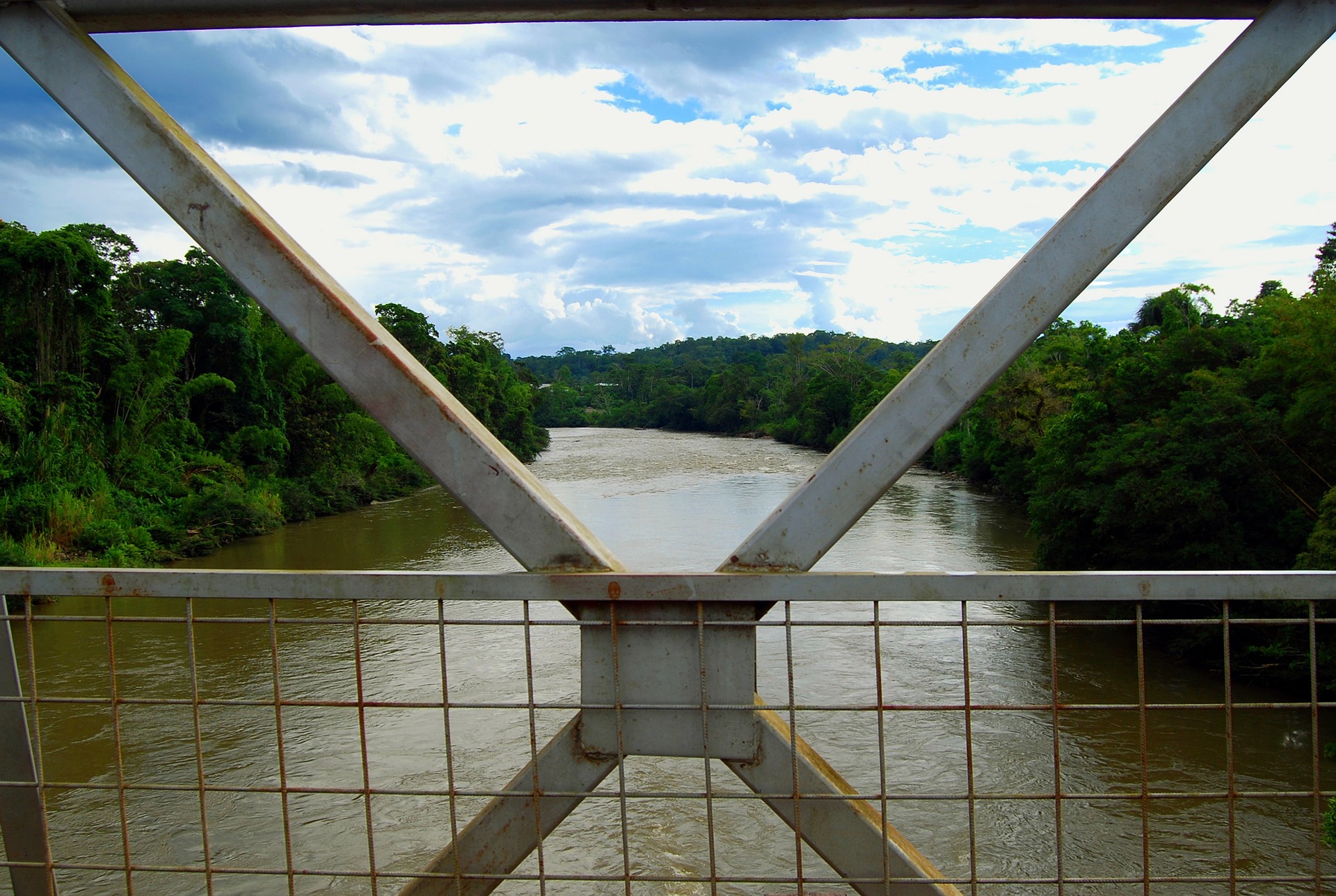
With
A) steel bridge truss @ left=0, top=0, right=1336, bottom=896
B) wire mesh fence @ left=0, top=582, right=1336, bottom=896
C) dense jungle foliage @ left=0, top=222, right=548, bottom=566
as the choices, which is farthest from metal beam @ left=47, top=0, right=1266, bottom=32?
dense jungle foliage @ left=0, top=222, right=548, bottom=566

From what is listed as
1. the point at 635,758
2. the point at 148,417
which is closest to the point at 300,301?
the point at 635,758

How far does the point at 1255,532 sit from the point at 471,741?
6511 millimetres

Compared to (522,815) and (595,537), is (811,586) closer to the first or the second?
(595,537)

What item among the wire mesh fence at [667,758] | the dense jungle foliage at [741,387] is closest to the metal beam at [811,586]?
the wire mesh fence at [667,758]

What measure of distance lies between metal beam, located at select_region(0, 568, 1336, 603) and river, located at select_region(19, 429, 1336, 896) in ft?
5.96

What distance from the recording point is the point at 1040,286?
0.97m

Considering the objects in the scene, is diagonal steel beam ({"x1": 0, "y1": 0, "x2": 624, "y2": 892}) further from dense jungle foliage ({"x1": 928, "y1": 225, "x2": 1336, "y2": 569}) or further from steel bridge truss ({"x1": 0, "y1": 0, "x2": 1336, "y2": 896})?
dense jungle foliage ({"x1": 928, "y1": 225, "x2": 1336, "y2": 569})

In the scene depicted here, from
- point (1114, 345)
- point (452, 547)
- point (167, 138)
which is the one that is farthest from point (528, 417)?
point (167, 138)

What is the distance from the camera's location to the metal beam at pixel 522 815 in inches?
40.4

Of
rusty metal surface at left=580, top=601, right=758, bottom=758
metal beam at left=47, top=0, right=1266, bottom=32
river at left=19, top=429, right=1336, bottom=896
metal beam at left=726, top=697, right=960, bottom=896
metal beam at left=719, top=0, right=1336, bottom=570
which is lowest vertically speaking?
river at left=19, top=429, right=1336, bottom=896

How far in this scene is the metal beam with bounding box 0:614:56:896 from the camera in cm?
112

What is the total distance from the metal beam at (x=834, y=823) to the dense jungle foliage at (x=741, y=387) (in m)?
14.3

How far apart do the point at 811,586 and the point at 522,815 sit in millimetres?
418

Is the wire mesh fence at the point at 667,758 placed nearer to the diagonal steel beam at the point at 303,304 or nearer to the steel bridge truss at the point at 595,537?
the steel bridge truss at the point at 595,537
